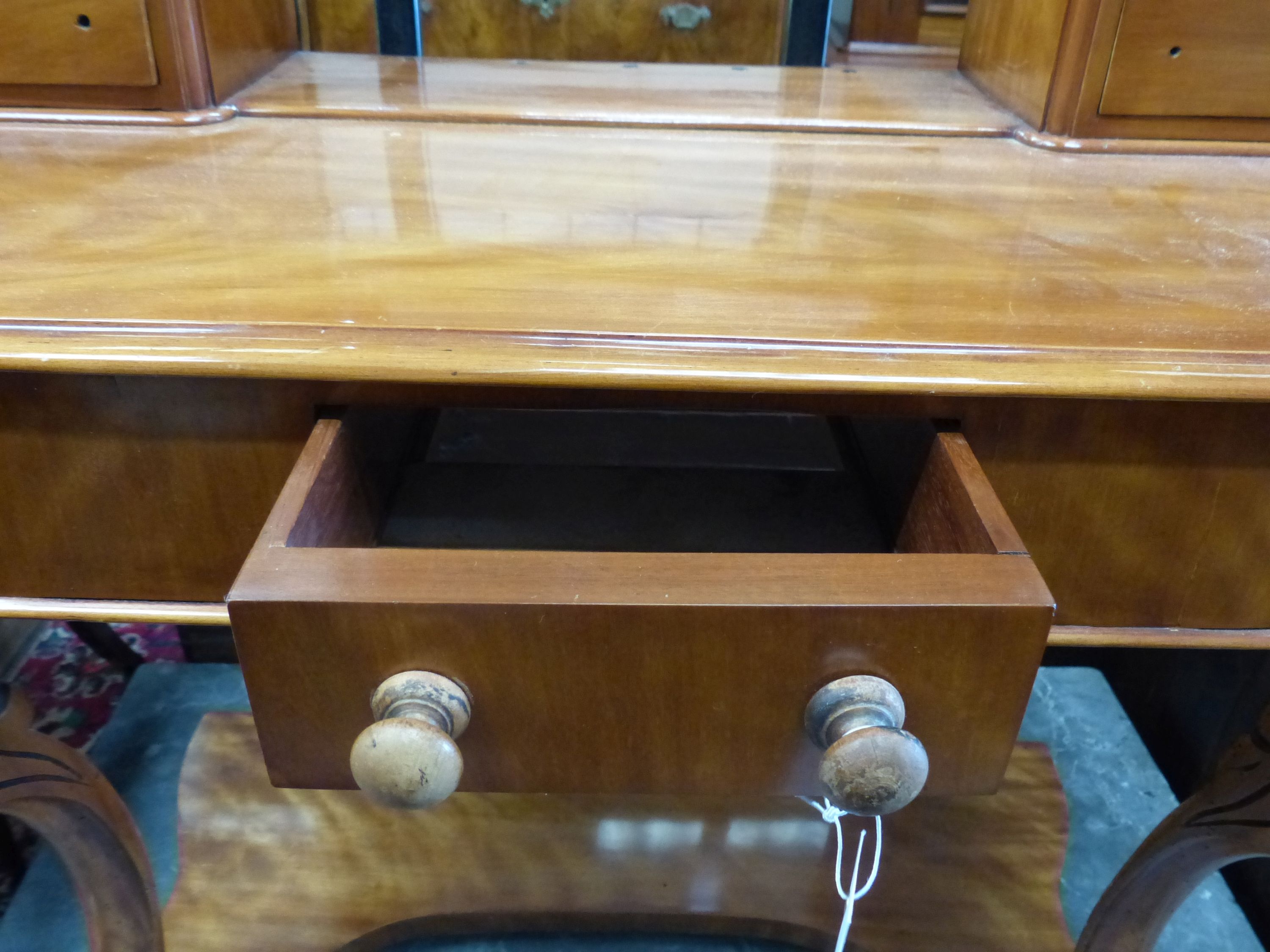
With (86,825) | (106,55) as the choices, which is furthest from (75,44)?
(86,825)

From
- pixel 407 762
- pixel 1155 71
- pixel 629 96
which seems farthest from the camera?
pixel 629 96

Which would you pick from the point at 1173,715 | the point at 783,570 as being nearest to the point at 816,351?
the point at 783,570

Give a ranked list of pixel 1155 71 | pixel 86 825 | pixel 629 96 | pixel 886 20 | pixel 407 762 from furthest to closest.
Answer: pixel 886 20 < pixel 629 96 < pixel 1155 71 < pixel 86 825 < pixel 407 762

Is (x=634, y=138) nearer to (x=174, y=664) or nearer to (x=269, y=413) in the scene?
(x=269, y=413)

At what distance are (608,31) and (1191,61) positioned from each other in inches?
22.3

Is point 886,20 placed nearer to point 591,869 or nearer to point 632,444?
point 632,444

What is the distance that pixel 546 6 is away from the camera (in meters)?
0.95

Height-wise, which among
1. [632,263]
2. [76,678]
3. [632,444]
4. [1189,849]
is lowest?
[76,678]

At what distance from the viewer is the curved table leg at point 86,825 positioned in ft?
1.48

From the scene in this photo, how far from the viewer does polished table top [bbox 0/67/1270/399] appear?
0.33 metres

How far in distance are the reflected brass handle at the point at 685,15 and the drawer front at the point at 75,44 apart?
0.54 meters

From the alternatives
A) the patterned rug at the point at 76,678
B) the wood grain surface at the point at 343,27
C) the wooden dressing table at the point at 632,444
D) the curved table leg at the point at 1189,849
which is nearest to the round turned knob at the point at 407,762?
the wooden dressing table at the point at 632,444

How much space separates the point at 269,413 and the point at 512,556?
0.45 feet

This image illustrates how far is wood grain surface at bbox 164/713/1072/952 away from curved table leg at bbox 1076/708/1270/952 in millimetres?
110
